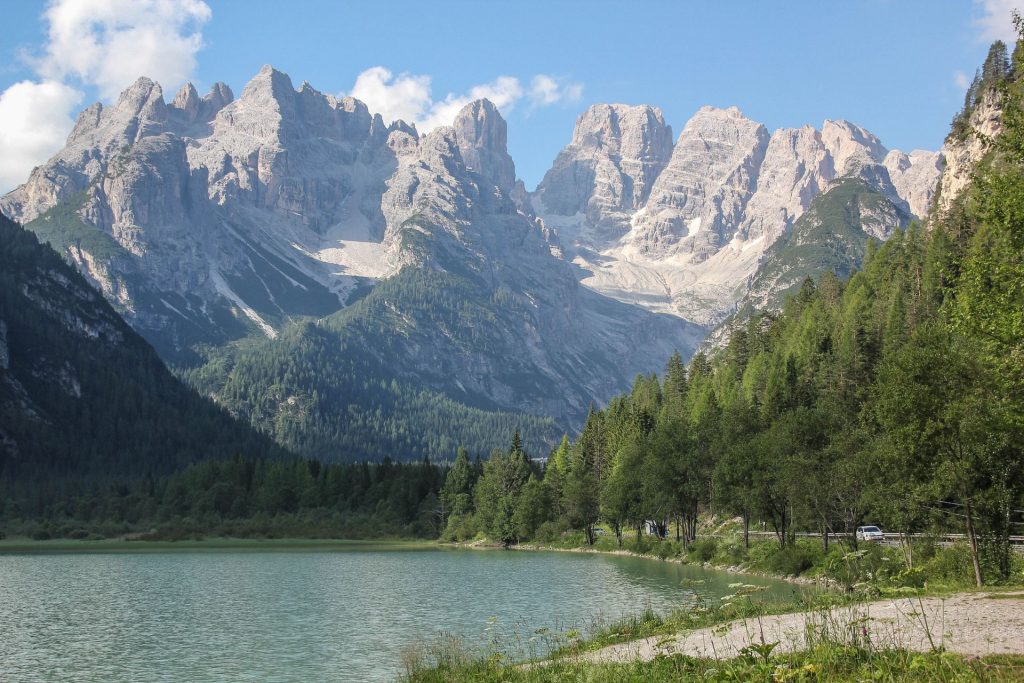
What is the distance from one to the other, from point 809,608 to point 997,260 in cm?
1365

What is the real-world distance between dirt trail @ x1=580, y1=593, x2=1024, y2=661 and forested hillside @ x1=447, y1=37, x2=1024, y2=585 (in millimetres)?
7225

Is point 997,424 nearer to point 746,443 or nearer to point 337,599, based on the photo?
point 337,599

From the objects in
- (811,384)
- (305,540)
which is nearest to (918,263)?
(811,384)

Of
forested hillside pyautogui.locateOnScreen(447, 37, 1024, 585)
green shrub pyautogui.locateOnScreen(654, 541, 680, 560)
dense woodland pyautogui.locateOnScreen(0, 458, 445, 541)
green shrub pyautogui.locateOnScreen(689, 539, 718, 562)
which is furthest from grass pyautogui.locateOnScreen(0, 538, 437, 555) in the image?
green shrub pyautogui.locateOnScreen(689, 539, 718, 562)

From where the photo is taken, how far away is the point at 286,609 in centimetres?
6278

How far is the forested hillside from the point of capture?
32.9 m

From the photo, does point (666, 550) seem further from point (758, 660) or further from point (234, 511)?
point (234, 511)

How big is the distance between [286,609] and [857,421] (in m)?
53.7

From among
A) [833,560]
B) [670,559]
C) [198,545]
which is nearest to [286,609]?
[833,560]

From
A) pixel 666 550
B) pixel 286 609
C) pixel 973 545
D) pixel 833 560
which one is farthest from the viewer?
pixel 666 550

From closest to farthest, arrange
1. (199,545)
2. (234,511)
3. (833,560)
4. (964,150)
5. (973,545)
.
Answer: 1. (833,560)
2. (973,545)
3. (199,545)
4. (964,150)
5. (234,511)

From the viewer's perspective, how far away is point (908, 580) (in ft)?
144

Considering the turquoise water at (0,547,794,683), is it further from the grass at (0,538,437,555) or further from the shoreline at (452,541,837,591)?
the grass at (0,538,437,555)

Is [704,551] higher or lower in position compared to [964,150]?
lower
